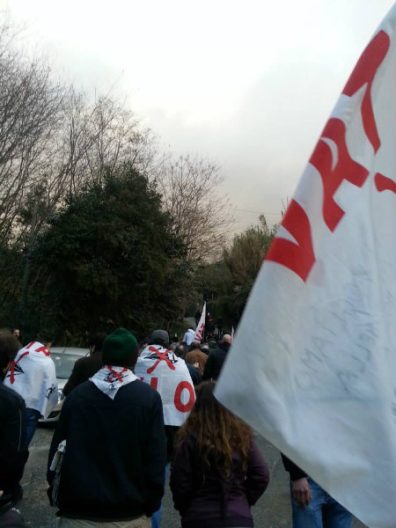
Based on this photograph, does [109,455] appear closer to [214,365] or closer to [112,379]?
[112,379]

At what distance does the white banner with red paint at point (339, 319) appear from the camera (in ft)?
4.99

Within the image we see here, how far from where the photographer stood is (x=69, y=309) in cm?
2205

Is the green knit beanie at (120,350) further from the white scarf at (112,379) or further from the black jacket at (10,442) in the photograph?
the black jacket at (10,442)

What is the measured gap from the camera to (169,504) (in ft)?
22.2

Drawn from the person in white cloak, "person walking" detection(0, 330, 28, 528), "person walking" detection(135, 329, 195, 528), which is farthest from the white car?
"person walking" detection(0, 330, 28, 528)

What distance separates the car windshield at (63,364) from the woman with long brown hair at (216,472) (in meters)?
9.32

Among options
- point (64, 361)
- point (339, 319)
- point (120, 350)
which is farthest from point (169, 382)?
point (64, 361)

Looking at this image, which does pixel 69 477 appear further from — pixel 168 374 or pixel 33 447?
pixel 33 447

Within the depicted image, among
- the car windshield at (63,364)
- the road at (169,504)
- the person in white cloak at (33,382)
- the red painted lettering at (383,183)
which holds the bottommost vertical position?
the road at (169,504)

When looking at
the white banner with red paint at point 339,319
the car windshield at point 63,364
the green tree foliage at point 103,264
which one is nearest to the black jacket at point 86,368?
the white banner with red paint at point 339,319

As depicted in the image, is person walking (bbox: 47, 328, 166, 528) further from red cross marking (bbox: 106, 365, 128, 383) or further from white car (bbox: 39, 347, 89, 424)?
white car (bbox: 39, 347, 89, 424)

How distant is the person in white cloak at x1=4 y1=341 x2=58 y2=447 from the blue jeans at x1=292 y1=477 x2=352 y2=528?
3.52 m

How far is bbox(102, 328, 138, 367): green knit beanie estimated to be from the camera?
11.1 feet

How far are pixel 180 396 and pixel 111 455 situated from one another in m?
2.15
